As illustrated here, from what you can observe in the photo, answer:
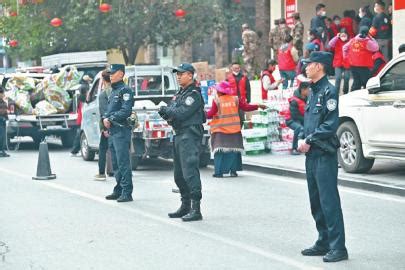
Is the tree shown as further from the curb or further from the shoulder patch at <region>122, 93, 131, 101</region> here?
the shoulder patch at <region>122, 93, 131, 101</region>

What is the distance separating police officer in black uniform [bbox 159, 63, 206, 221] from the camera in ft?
37.5

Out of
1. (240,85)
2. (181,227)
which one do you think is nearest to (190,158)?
(181,227)

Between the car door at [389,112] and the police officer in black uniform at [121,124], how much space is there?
A: 387 cm

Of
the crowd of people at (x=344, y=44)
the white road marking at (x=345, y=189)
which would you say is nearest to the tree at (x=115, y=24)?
the crowd of people at (x=344, y=44)

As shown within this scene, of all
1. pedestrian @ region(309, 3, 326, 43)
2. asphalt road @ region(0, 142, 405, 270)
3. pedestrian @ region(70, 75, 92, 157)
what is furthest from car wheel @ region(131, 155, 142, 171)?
pedestrian @ region(309, 3, 326, 43)

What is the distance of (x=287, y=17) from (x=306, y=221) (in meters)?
18.4

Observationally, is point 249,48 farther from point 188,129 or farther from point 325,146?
point 325,146

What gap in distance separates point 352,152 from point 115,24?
18.6 metres

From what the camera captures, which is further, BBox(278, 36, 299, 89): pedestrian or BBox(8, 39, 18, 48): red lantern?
BBox(8, 39, 18, 48): red lantern

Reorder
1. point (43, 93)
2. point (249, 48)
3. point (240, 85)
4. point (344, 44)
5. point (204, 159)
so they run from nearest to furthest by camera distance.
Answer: point (204, 159)
point (240, 85)
point (344, 44)
point (43, 93)
point (249, 48)

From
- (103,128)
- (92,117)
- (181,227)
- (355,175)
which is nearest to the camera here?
(181,227)

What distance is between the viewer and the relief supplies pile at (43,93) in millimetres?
23453

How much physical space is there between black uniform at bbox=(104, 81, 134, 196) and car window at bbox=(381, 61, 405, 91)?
392 centimetres

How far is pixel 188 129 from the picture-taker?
1150cm
